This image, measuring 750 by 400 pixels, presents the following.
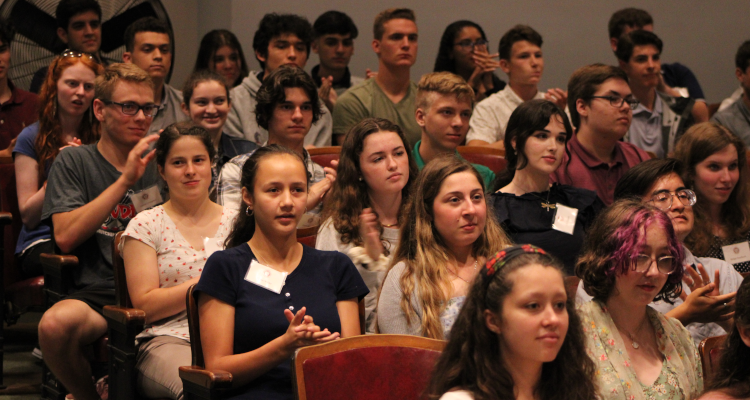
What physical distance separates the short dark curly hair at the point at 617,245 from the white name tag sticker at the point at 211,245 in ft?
4.05

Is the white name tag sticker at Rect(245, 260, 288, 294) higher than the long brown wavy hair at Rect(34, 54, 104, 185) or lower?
lower

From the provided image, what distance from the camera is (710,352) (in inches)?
80.0

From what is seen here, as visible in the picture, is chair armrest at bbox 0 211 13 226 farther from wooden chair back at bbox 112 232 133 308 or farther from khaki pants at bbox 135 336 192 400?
khaki pants at bbox 135 336 192 400

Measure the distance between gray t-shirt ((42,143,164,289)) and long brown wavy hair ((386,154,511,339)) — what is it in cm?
122

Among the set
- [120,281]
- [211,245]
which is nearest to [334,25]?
[211,245]

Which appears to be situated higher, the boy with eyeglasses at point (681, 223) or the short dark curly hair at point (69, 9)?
the short dark curly hair at point (69, 9)

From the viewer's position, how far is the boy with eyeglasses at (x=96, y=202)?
271 centimetres

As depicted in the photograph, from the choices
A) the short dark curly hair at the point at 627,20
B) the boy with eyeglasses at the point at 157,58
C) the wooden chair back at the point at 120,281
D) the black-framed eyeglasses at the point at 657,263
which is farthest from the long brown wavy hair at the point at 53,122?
the short dark curly hair at the point at 627,20

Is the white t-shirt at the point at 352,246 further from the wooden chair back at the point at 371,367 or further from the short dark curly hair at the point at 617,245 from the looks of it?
the short dark curly hair at the point at 617,245

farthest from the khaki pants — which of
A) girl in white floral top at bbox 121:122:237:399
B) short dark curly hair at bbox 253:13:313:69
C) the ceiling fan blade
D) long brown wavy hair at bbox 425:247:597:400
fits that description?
the ceiling fan blade

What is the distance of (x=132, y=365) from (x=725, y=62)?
4.87 metres

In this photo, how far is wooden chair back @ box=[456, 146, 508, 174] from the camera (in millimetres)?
3627

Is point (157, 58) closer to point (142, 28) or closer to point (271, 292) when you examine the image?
point (142, 28)

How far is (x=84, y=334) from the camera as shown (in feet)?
8.98
